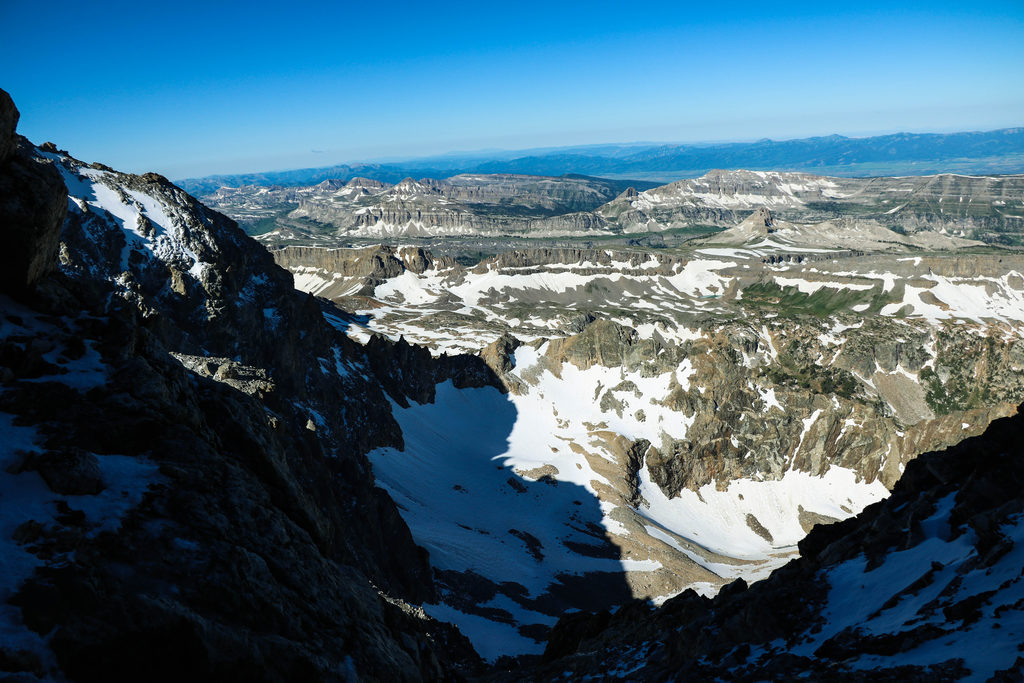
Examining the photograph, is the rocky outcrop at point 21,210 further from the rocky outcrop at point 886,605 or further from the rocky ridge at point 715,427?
the rocky ridge at point 715,427

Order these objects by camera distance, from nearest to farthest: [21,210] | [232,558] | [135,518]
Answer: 1. [135,518]
2. [232,558]
3. [21,210]

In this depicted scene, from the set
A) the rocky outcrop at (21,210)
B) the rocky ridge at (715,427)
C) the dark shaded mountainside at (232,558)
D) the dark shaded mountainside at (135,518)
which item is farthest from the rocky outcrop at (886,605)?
the rocky ridge at (715,427)

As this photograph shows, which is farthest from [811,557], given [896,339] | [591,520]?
[896,339]

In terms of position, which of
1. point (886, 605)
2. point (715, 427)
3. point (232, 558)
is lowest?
point (715, 427)

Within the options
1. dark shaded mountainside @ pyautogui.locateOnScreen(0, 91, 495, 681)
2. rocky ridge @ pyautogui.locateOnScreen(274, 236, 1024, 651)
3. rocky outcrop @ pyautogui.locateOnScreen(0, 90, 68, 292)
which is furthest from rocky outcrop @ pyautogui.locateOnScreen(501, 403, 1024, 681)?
rocky ridge @ pyautogui.locateOnScreen(274, 236, 1024, 651)

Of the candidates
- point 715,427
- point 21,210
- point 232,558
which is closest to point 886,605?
point 232,558

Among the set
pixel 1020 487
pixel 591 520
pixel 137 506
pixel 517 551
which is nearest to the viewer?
pixel 137 506

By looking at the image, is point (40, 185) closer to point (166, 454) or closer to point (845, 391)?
point (166, 454)

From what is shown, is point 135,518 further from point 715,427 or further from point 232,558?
point 715,427
